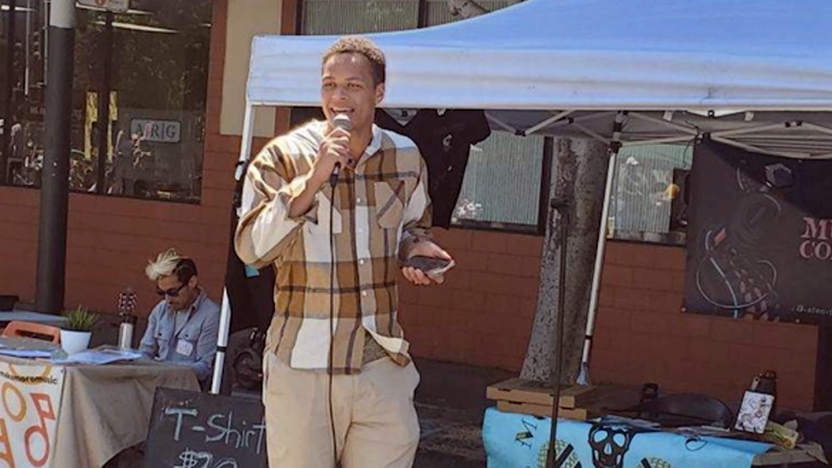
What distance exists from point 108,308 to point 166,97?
74.5 inches

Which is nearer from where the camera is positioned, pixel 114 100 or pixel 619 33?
pixel 619 33

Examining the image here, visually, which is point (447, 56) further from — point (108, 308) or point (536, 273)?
point (108, 308)

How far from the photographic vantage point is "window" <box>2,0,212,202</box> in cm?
1149

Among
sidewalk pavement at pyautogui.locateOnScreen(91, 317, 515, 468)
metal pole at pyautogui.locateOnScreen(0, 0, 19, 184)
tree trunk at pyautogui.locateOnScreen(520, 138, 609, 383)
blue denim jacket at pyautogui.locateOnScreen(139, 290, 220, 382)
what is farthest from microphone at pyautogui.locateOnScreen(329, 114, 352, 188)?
metal pole at pyautogui.locateOnScreen(0, 0, 19, 184)

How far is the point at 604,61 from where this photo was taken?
4766mm

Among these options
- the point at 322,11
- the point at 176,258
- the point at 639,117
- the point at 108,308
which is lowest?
the point at 108,308

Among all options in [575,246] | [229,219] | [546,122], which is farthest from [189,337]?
[229,219]

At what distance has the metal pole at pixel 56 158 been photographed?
7465 mm

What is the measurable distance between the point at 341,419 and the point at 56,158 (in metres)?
4.42

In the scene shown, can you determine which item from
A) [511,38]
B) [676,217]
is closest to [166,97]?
[676,217]

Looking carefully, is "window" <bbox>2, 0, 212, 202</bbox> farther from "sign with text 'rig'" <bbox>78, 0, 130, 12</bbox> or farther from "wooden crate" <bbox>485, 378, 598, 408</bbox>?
"wooden crate" <bbox>485, 378, 598, 408</bbox>

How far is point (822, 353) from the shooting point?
880 cm

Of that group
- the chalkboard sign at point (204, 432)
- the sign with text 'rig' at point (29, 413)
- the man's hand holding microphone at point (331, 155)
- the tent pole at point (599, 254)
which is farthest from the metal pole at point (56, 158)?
the man's hand holding microphone at point (331, 155)

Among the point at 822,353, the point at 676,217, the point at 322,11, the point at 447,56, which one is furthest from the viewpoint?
the point at 322,11
